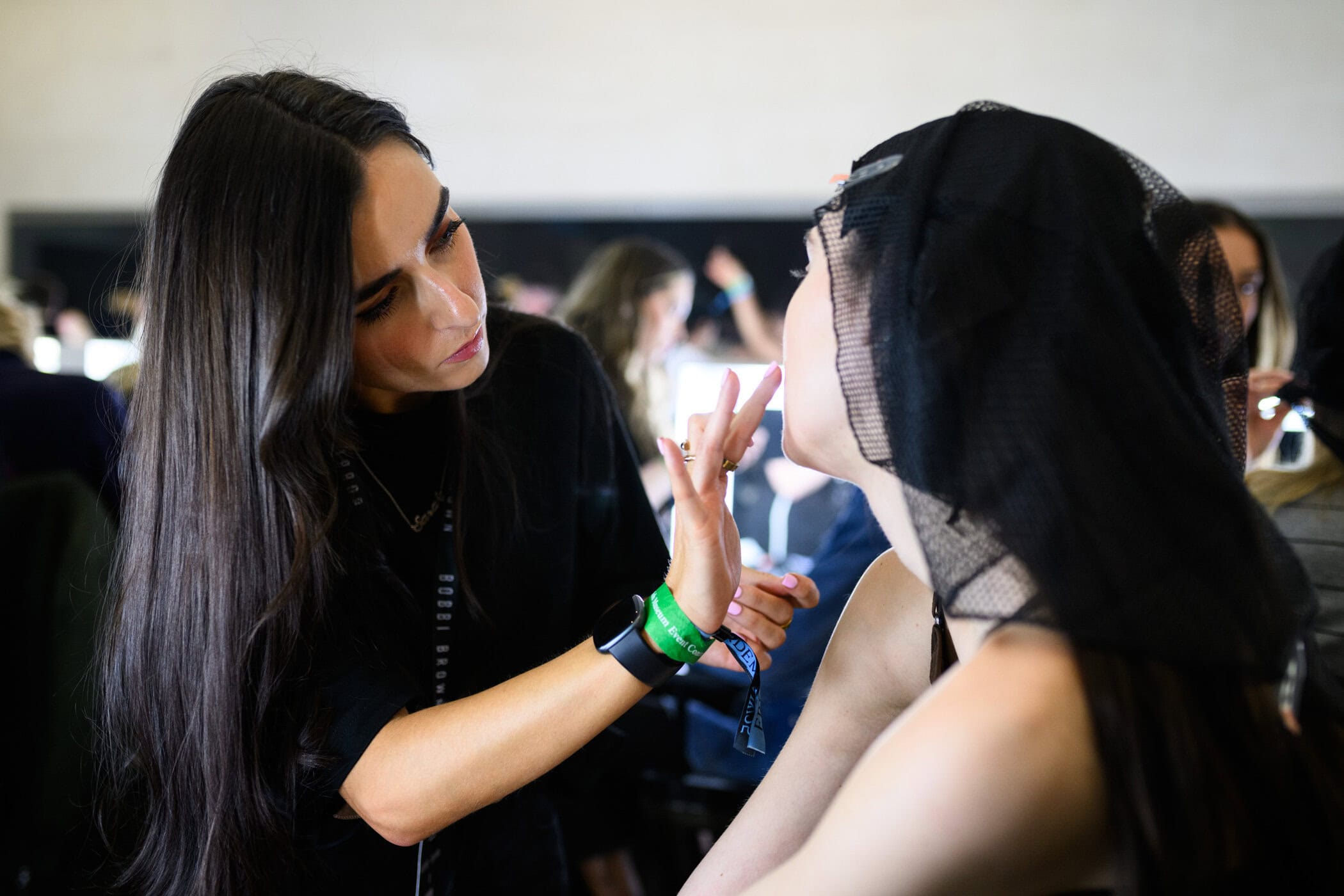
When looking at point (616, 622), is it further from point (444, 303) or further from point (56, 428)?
point (56, 428)

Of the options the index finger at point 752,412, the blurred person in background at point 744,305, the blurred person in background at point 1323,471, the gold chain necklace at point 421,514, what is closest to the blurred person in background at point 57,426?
the gold chain necklace at point 421,514

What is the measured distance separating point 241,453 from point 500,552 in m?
0.34

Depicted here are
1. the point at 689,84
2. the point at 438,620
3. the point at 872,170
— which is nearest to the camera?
the point at 872,170

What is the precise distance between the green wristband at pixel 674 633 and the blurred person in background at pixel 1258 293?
1.38 m

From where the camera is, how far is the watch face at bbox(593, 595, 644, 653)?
90 centimetres

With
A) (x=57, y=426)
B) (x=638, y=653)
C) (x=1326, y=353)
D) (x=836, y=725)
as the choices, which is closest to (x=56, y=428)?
(x=57, y=426)

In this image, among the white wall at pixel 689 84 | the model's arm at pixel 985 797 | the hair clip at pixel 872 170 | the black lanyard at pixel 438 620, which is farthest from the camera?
the white wall at pixel 689 84

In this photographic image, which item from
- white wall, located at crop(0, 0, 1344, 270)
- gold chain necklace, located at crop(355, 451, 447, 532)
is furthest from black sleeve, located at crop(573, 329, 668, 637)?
white wall, located at crop(0, 0, 1344, 270)

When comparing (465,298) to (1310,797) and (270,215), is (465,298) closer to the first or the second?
(270,215)

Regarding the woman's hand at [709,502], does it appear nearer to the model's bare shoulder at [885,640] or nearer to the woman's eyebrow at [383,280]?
the model's bare shoulder at [885,640]

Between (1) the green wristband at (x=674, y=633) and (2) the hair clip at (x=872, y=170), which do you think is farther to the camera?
(1) the green wristband at (x=674, y=633)

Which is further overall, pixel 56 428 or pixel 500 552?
pixel 56 428

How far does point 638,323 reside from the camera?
282cm

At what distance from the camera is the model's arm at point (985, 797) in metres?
0.60
